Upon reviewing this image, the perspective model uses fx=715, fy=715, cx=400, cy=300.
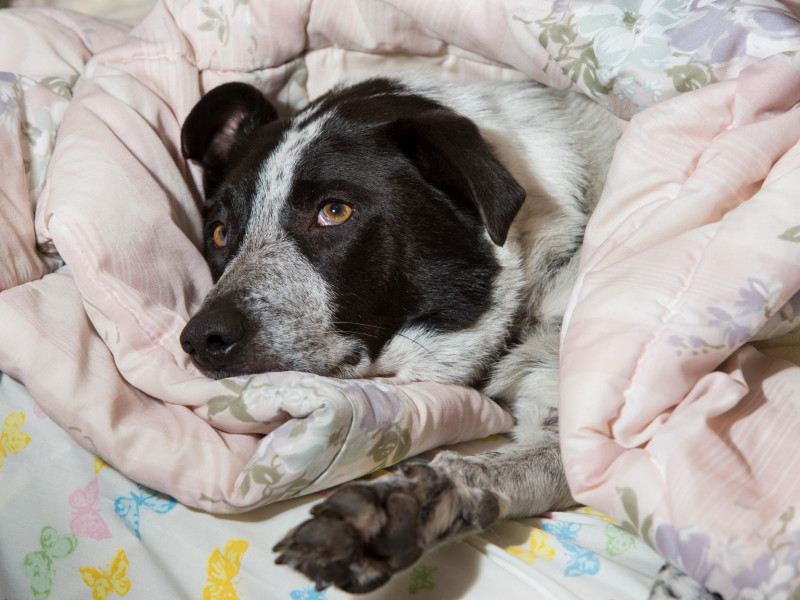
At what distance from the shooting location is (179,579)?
1339 mm

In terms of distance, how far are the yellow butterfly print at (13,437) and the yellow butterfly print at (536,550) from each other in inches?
40.8

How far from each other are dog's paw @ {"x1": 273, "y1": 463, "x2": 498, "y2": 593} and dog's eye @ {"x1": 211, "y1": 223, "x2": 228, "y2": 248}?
95cm

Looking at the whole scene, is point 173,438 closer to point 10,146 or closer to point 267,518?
point 267,518

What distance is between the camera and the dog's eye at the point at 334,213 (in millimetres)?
1746

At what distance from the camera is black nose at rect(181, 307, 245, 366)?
1.56 m

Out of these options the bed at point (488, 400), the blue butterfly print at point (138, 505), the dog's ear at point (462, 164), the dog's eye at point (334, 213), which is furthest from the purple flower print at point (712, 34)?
the blue butterfly print at point (138, 505)

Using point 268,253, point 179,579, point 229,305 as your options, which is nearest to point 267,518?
point 179,579

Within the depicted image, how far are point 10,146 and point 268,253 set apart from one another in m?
0.73

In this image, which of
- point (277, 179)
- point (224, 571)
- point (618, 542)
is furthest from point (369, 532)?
point (277, 179)

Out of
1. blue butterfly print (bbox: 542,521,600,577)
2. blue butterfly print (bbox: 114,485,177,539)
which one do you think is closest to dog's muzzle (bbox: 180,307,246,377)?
blue butterfly print (bbox: 114,485,177,539)

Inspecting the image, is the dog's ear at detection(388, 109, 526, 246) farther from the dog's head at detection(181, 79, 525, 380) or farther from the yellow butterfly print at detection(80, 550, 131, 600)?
the yellow butterfly print at detection(80, 550, 131, 600)

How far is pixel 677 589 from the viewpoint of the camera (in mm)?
1282

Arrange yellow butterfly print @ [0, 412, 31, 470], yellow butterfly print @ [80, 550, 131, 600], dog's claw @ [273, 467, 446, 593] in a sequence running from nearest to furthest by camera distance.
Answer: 1. dog's claw @ [273, 467, 446, 593]
2. yellow butterfly print @ [80, 550, 131, 600]
3. yellow butterfly print @ [0, 412, 31, 470]

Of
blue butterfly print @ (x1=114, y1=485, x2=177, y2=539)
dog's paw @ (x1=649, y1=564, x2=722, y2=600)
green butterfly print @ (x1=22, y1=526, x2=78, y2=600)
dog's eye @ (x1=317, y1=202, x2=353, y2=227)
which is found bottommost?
green butterfly print @ (x1=22, y1=526, x2=78, y2=600)
